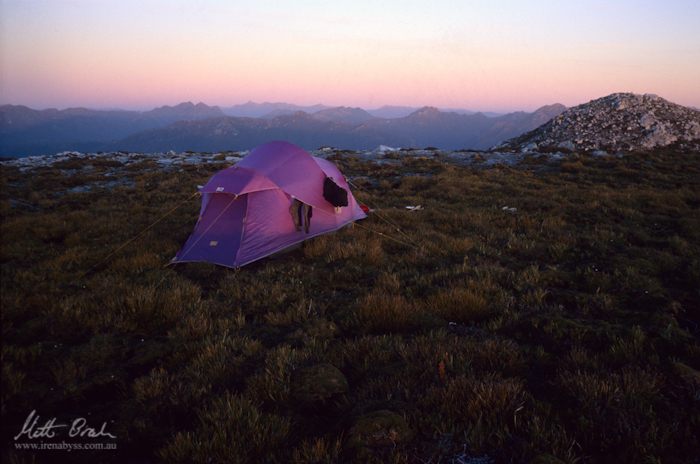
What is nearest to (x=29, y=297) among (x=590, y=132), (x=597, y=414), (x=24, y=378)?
(x=24, y=378)

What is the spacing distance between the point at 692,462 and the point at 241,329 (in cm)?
525

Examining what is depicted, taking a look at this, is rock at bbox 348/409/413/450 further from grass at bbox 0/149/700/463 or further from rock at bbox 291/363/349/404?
rock at bbox 291/363/349/404

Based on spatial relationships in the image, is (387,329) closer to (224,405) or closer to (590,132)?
(224,405)

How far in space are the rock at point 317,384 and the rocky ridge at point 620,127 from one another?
3448cm

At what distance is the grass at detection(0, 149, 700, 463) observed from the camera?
3.17 m

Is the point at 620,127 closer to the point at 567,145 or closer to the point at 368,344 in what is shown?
the point at 567,145

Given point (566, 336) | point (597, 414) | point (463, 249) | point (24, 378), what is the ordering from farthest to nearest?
point (463, 249) → point (566, 336) → point (24, 378) → point (597, 414)

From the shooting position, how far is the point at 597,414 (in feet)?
10.8

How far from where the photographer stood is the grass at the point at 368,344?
3170mm

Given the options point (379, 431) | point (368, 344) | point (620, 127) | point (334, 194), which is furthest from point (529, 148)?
point (379, 431)

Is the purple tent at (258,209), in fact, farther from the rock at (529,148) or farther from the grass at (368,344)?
the rock at (529,148)

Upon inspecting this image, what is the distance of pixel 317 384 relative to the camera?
12.9 ft
